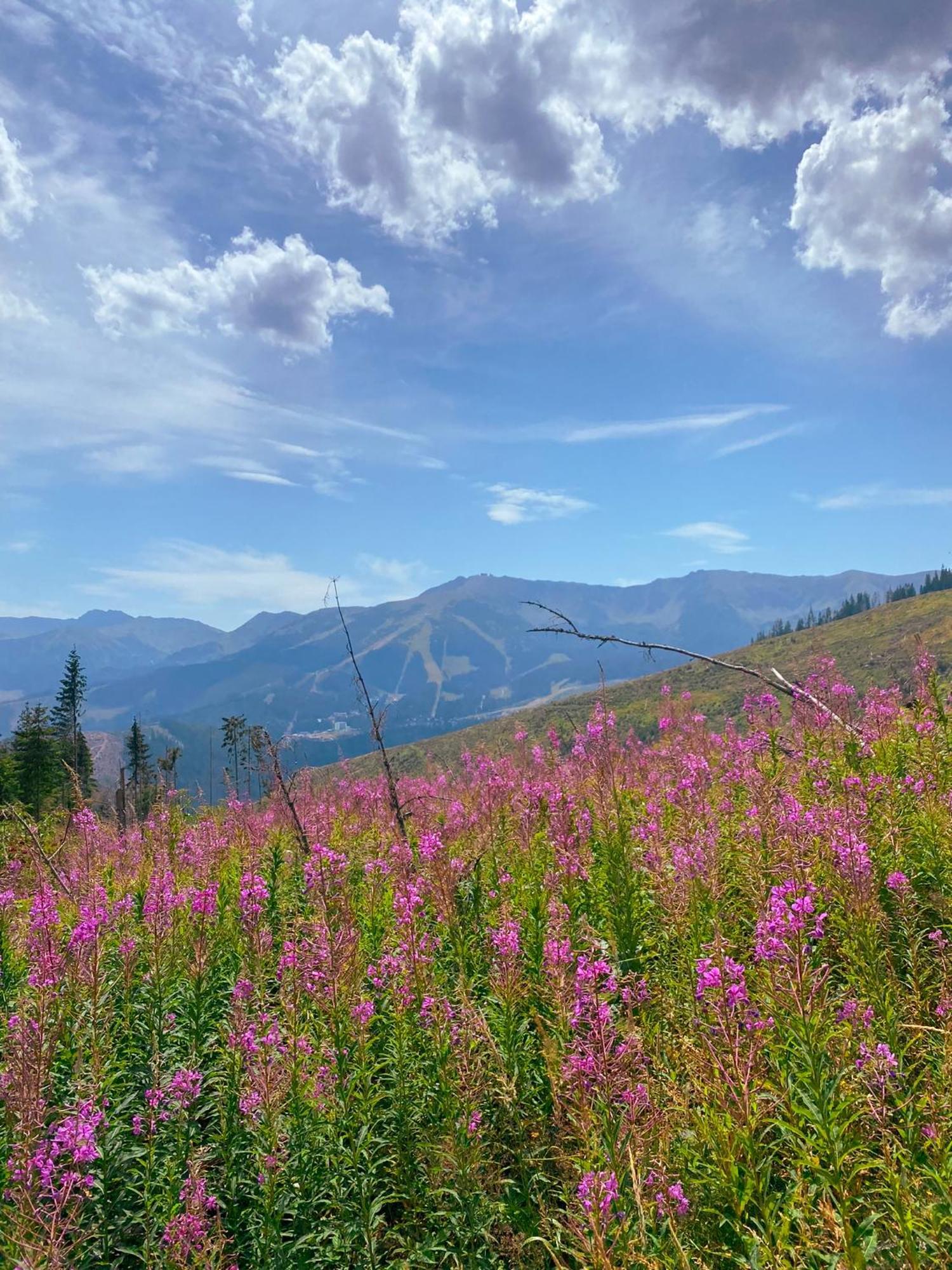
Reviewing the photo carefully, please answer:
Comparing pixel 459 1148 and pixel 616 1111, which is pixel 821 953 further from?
pixel 459 1148

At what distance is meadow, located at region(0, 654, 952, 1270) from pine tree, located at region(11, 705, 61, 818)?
59.6 m

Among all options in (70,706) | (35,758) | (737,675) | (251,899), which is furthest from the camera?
(737,675)

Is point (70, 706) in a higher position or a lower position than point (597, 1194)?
lower

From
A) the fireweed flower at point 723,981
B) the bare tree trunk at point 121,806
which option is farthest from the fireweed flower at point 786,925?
the bare tree trunk at point 121,806

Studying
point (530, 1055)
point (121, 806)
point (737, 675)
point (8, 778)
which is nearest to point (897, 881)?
point (530, 1055)

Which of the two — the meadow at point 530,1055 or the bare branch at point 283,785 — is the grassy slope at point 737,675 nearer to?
the bare branch at point 283,785

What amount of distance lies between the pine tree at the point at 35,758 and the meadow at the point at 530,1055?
5961 centimetres

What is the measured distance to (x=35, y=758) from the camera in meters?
59.2

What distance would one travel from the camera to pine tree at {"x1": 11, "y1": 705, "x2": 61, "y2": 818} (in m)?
57.6

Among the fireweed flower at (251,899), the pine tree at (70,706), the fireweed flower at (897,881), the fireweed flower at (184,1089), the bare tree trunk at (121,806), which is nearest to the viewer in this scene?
the fireweed flower at (184,1089)

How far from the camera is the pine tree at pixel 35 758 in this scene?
5756 centimetres

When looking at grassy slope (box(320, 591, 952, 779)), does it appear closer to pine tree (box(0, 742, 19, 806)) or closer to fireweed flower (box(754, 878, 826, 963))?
pine tree (box(0, 742, 19, 806))

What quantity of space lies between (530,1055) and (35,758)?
67.5 meters

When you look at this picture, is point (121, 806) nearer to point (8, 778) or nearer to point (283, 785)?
point (283, 785)
